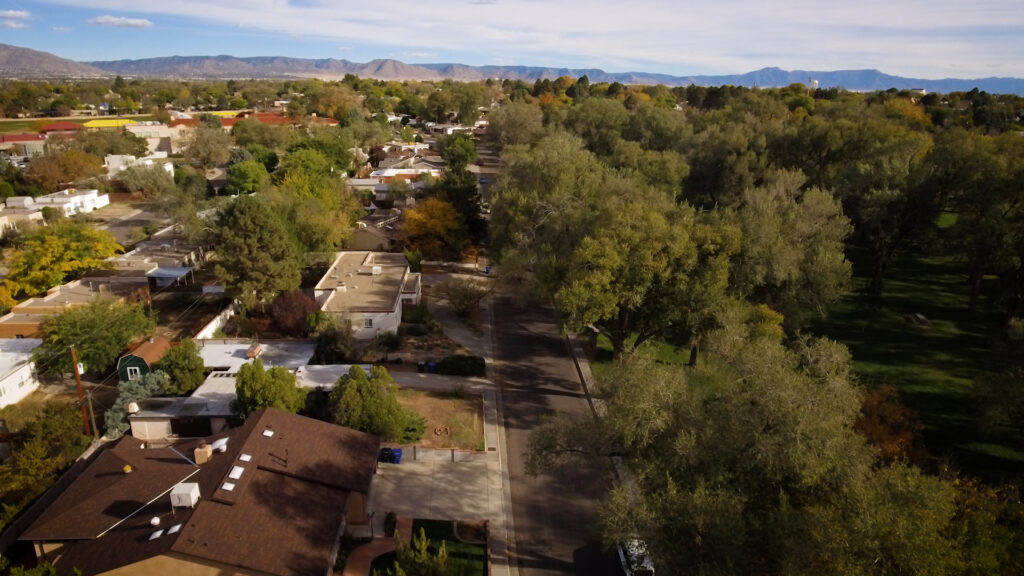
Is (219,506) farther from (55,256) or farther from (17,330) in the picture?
(55,256)

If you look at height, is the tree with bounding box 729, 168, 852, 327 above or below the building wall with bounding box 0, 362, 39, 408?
above

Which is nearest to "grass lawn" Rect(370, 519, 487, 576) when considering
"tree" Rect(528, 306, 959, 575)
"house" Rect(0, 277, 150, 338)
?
"tree" Rect(528, 306, 959, 575)

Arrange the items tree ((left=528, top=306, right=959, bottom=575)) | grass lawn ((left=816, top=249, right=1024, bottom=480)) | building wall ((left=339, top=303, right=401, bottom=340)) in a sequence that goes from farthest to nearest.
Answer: building wall ((left=339, top=303, right=401, bottom=340))
grass lawn ((left=816, top=249, right=1024, bottom=480))
tree ((left=528, top=306, right=959, bottom=575))

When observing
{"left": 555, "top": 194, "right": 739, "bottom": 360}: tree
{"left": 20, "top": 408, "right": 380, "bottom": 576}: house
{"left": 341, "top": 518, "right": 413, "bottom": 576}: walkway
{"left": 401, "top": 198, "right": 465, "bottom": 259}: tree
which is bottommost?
{"left": 341, "top": 518, "right": 413, "bottom": 576}: walkway

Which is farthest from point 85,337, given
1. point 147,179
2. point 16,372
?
point 147,179

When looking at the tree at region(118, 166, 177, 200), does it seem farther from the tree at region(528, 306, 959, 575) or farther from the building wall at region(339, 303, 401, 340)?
the tree at region(528, 306, 959, 575)

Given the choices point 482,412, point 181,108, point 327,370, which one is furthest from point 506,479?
point 181,108

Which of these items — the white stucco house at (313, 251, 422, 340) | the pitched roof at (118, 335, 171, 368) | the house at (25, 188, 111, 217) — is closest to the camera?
the pitched roof at (118, 335, 171, 368)

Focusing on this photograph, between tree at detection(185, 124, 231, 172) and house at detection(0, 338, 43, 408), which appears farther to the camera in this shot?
tree at detection(185, 124, 231, 172)
